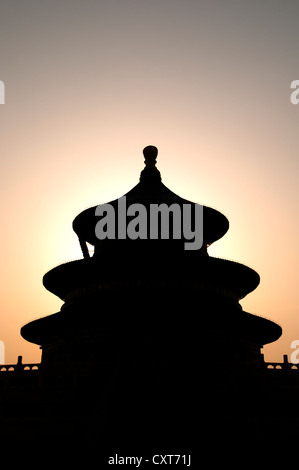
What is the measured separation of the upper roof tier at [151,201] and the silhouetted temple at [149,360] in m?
0.06

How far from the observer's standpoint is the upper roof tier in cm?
2423

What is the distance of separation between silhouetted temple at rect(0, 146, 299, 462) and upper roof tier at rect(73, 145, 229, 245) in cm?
6

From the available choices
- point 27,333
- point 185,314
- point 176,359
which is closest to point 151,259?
point 185,314

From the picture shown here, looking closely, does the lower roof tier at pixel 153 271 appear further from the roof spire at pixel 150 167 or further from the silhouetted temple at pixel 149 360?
the roof spire at pixel 150 167

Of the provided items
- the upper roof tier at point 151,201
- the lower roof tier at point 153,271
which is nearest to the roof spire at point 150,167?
the upper roof tier at point 151,201

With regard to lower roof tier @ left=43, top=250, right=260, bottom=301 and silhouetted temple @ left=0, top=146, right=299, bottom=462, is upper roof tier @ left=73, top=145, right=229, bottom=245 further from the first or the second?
lower roof tier @ left=43, top=250, right=260, bottom=301

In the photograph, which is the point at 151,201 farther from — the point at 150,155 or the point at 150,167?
the point at 150,155

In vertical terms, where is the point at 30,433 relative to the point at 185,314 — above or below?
below

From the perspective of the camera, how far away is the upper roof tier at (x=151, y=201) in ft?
79.5

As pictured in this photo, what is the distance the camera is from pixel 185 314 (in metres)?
21.0

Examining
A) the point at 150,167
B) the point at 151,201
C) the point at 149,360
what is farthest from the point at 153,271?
the point at 149,360
